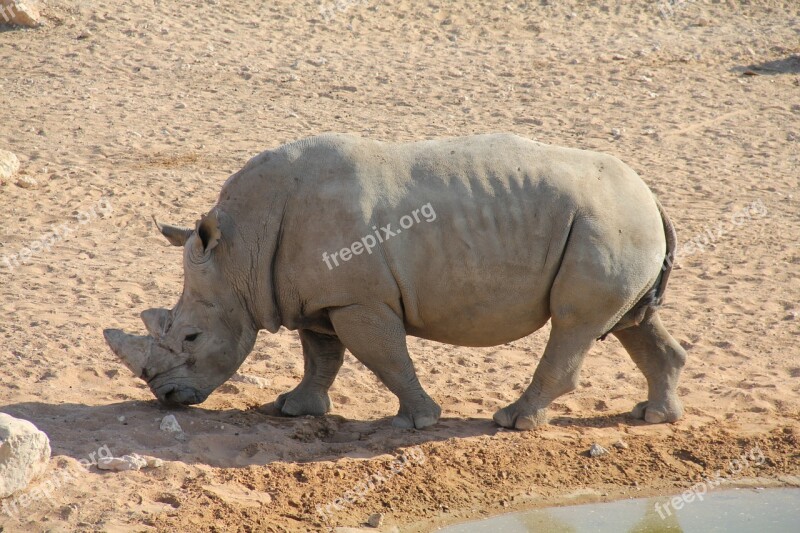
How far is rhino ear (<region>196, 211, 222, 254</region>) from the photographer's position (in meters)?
6.81

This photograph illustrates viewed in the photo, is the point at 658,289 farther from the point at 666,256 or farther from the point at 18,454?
the point at 18,454

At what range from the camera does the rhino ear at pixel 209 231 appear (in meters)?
6.81

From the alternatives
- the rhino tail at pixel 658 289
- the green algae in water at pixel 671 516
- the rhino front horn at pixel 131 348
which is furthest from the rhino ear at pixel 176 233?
the rhino tail at pixel 658 289

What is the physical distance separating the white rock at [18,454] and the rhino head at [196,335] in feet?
3.88

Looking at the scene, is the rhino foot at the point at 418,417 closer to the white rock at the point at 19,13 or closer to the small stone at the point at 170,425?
the small stone at the point at 170,425

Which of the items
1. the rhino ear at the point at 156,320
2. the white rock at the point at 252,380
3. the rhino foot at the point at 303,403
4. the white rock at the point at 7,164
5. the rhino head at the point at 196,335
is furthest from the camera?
the white rock at the point at 7,164

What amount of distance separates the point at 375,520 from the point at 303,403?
1496 millimetres

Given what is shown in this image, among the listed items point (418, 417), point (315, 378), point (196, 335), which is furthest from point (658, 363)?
point (196, 335)

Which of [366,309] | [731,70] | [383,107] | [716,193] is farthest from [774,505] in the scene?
[731,70]

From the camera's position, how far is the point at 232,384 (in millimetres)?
8055

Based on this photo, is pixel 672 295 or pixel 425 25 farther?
pixel 425 25

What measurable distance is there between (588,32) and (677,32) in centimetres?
148

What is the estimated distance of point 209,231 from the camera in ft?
22.5

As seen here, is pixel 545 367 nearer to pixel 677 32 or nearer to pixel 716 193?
pixel 716 193
